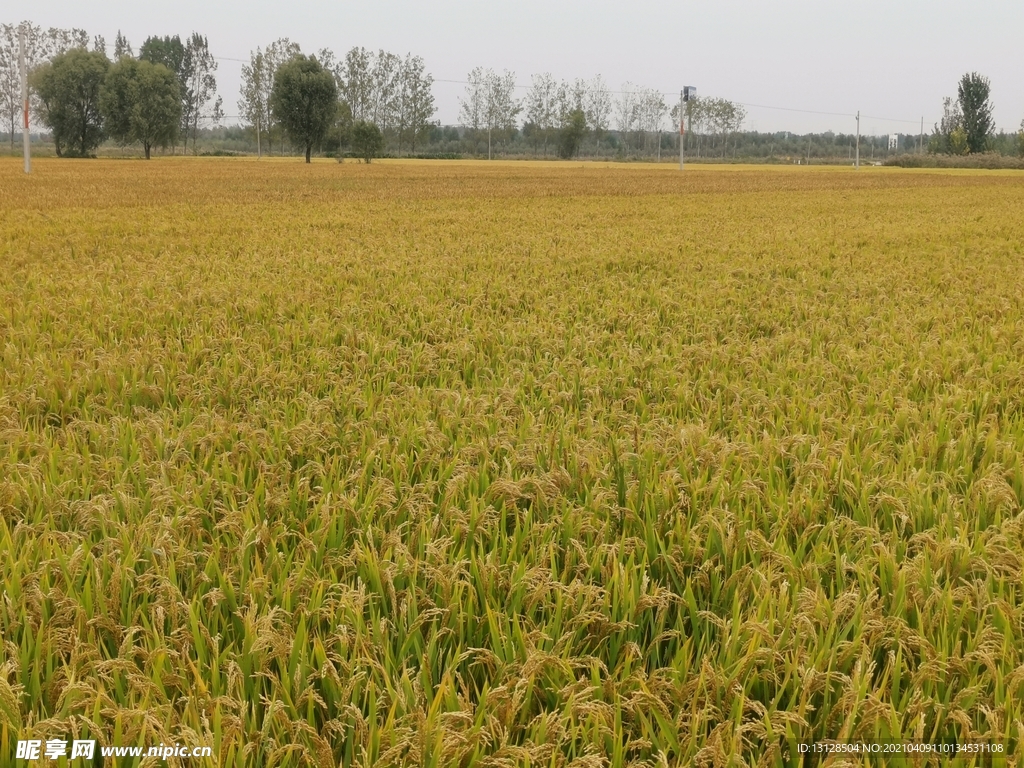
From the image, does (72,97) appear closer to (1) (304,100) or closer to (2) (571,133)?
(1) (304,100)

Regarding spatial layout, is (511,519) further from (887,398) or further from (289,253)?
(289,253)

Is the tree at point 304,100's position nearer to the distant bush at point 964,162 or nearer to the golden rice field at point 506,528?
the distant bush at point 964,162

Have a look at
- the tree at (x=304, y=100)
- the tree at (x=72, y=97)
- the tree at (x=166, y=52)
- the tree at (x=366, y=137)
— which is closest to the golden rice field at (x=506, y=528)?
the tree at (x=304, y=100)

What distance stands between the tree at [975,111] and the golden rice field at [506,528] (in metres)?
109

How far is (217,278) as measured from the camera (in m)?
8.66

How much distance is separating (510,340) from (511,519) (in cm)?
310

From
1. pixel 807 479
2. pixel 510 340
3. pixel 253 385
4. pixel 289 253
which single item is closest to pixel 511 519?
pixel 807 479

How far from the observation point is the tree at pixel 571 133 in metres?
110

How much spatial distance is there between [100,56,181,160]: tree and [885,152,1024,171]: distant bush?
7777 cm

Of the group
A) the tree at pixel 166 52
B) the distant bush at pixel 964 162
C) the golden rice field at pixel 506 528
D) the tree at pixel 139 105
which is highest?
the tree at pixel 166 52

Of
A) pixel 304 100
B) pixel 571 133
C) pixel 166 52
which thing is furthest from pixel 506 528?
pixel 166 52

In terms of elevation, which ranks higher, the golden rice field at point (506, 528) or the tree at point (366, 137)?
the tree at point (366, 137)

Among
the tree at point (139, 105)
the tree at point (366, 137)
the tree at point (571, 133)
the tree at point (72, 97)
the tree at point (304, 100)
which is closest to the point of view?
the tree at point (304, 100)

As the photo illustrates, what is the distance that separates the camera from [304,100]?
74.6m
